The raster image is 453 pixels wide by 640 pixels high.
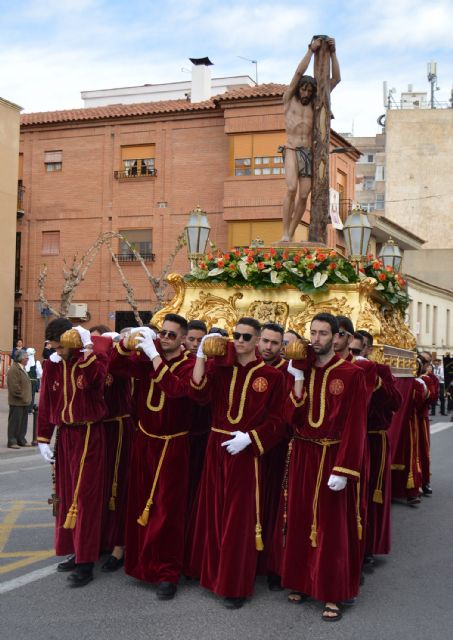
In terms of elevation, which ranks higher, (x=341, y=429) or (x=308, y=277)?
(x=308, y=277)

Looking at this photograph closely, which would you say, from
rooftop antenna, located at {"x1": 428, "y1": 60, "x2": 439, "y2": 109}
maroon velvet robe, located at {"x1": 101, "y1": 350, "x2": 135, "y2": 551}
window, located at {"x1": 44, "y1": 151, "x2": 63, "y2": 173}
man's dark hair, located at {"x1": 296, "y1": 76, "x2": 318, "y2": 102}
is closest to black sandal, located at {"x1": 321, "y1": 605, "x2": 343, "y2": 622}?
maroon velvet robe, located at {"x1": 101, "y1": 350, "x2": 135, "y2": 551}

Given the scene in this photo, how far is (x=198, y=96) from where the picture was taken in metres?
32.0

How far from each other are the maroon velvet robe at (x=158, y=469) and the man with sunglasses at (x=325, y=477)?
0.75 metres

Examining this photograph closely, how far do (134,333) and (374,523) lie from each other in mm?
2559

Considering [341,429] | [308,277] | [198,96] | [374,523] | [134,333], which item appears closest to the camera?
[341,429]

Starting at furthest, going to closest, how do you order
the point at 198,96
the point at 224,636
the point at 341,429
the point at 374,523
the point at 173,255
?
the point at 198,96 < the point at 173,255 < the point at 374,523 < the point at 341,429 < the point at 224,636

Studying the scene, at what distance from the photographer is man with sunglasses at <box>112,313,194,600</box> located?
540cm

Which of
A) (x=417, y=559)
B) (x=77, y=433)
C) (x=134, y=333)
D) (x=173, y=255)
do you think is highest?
(x=173, y=255)

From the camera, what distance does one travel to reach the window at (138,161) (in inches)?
1193

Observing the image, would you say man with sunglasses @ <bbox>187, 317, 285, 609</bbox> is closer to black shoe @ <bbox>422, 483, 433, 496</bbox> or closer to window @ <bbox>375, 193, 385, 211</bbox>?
black shoe @ <bbox>422, 483, 433, 496</bbox>

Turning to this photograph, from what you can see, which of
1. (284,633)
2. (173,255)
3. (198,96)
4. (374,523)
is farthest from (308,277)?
(198,96)

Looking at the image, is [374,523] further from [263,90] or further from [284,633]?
[263,90]

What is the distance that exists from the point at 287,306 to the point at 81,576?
3557 mm

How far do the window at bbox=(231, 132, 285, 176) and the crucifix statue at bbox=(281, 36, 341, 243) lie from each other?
62.4 feet
